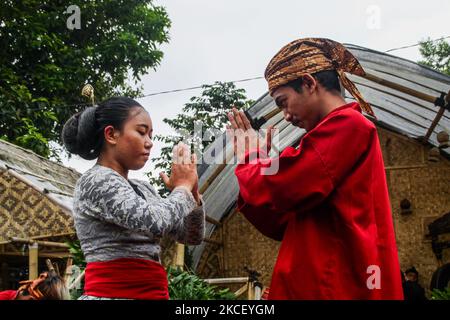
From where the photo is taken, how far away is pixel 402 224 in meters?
7.70

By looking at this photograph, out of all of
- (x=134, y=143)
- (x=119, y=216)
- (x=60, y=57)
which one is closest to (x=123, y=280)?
(x=119, y=216)

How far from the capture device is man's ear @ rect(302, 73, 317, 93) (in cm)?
175

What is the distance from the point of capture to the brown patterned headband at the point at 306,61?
5.75 feet

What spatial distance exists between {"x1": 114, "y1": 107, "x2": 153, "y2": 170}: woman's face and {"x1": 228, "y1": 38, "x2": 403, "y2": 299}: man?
326mm

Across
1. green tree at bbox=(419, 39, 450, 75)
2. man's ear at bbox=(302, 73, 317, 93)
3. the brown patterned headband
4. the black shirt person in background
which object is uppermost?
green tree at bbox=(419, 39, 450, 75)

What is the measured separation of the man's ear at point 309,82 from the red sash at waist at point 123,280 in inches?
28.9

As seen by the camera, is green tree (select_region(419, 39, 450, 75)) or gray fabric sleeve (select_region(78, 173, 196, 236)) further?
green tree (select_region(419, 39, 450, 75))

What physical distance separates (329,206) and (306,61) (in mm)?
470

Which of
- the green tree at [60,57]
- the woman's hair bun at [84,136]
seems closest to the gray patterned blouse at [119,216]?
the woman's hair bun at [84,136]

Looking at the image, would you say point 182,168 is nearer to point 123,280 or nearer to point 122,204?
point 122,204

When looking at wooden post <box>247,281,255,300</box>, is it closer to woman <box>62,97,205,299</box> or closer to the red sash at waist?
woman <box>62,97,205,299</box>

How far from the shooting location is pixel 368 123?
167 centimetres

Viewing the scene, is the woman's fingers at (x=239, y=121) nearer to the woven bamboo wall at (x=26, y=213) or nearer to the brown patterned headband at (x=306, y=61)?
the brown patterned headband at (x=306, y=61)

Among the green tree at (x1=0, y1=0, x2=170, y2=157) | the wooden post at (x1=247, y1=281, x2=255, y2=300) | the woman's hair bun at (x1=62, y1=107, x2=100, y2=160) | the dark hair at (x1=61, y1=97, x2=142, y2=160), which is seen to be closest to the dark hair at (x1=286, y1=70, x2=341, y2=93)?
the dark hair at (x1=61, y1=97, x2=142, y2=160)
